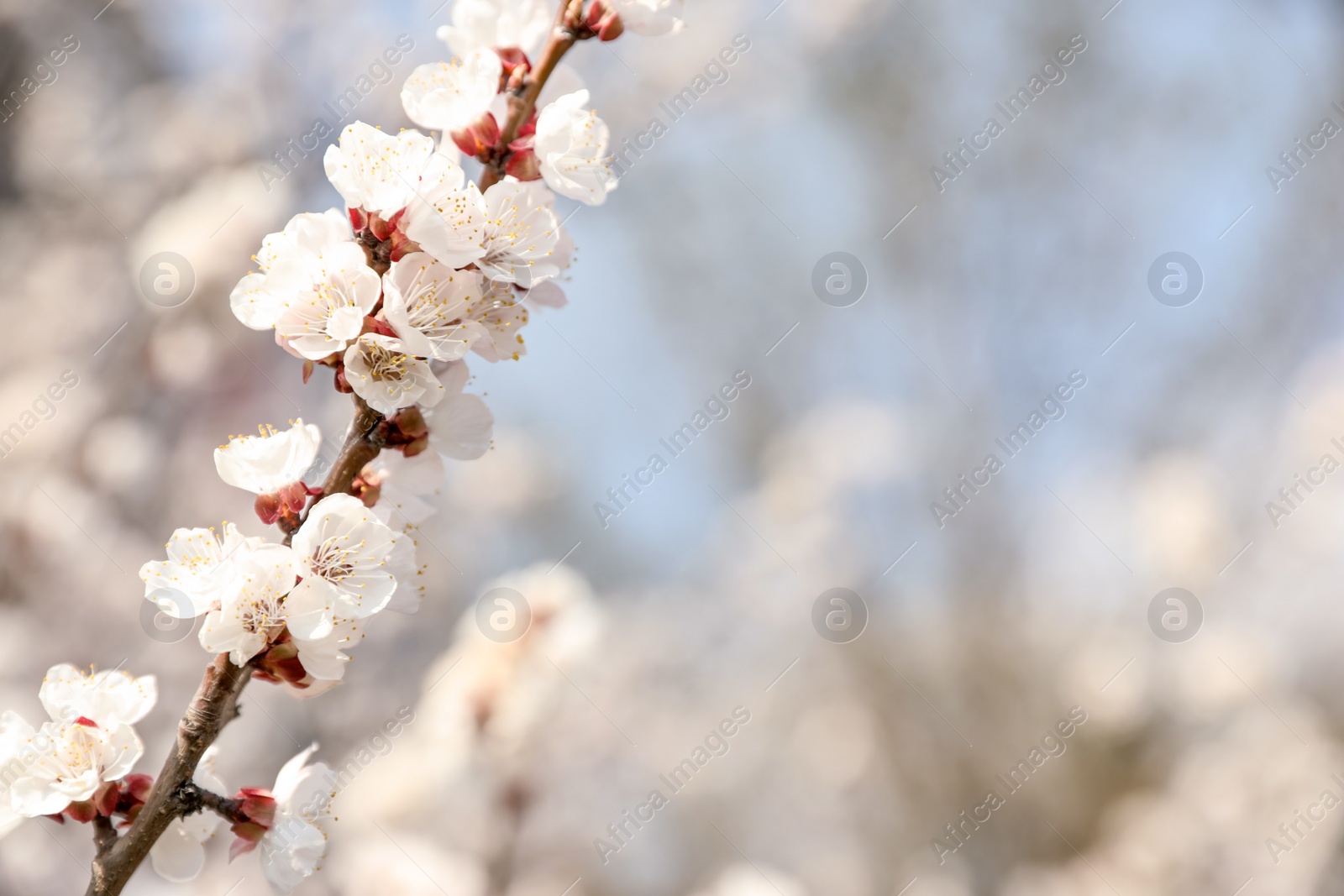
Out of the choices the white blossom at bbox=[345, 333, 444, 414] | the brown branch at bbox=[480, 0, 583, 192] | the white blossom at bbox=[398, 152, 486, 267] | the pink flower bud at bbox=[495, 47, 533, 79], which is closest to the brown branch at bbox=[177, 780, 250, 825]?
the white blossom at bbox=[345, 333, 444, 414]

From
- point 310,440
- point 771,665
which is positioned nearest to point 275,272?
point 310,440

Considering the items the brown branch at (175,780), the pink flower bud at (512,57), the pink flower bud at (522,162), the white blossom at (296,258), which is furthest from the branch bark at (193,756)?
the pink flower bud at (512,57)

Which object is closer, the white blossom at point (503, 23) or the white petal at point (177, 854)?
the white petal at point (177, 854)

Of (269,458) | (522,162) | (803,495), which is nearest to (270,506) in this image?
(269,458)

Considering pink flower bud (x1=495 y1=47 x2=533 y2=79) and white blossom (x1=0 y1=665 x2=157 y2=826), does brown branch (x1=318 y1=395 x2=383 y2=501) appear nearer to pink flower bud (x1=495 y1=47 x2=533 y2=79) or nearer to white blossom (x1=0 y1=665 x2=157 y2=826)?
white blossom (x1=0 y1=665 x2=157 y2=826)

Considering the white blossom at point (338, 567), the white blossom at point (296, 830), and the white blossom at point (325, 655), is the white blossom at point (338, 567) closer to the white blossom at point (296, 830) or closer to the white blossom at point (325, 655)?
the white blossom at point (325, 655)

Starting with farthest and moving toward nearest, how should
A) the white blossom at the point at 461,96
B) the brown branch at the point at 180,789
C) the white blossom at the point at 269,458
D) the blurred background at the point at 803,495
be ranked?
the blurred background at the point at 803,495
the white blossom at the point at 461,96
the white blossom at the point at 269,458
the brown branch at the point at 180,789
